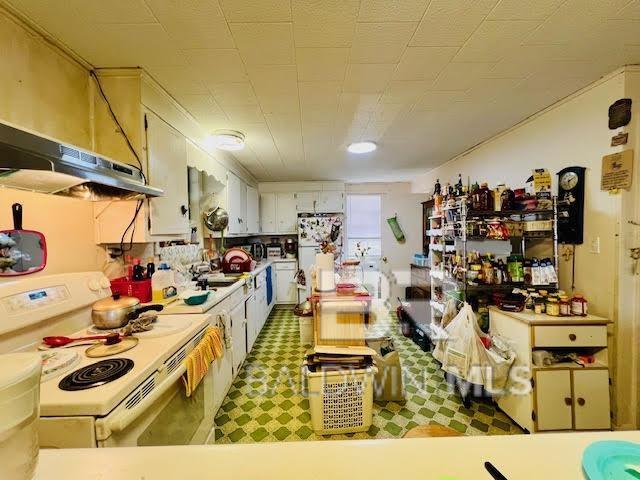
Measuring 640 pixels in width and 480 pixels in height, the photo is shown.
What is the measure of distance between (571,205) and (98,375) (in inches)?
119

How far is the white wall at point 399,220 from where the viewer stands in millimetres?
5086

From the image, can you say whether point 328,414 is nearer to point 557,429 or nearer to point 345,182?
point 557,429

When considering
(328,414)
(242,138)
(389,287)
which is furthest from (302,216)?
(328,414)

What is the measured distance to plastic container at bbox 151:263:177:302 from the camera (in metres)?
1.91

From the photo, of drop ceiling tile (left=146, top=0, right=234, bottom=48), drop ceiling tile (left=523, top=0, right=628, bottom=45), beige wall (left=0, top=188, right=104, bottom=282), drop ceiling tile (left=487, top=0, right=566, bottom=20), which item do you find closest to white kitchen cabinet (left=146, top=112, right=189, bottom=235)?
beige wall (left=0, top=188, right=104, bottom=282)

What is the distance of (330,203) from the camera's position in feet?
16.5

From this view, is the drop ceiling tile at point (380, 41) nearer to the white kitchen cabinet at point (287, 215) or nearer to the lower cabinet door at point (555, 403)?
the lower cabinet door at point (555, 403)

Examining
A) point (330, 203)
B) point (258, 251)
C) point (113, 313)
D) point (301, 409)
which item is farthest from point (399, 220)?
point (113, 313)

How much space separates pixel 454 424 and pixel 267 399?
1465mm

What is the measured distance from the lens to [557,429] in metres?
1.73

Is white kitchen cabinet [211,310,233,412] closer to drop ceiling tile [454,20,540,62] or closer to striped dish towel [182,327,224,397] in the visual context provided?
striped dish towel [182,327,224,397]

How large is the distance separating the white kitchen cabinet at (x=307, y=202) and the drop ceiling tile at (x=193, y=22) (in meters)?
3.60

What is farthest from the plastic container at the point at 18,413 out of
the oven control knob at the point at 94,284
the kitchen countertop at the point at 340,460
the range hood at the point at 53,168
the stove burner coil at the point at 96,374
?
the oven control knob at the point at 94,284

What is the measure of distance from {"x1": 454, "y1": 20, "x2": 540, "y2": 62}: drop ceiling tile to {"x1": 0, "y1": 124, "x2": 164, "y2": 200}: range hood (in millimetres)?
1934
